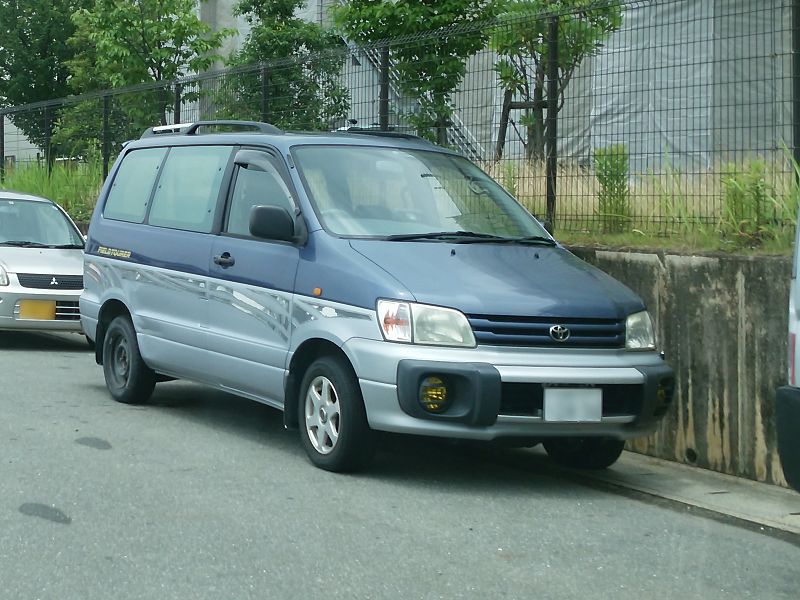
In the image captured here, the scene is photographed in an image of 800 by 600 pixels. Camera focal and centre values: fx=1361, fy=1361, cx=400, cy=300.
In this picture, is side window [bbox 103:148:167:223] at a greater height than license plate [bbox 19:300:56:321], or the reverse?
side window [bbox 103:148:167:223]

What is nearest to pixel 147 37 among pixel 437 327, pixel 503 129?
pixel 503 129

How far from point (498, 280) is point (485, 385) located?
0.66 m

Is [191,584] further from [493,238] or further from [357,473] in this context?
[493,238]

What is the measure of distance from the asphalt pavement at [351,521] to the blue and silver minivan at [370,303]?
1.15 feet

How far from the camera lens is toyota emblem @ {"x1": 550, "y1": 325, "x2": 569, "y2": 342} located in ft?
22.7

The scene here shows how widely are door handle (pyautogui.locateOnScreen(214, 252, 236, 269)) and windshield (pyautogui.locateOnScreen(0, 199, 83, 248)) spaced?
5956 millimetres

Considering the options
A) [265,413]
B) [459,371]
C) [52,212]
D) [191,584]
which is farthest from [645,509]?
[52,212]

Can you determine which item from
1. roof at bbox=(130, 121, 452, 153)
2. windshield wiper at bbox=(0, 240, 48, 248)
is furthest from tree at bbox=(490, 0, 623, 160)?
windshield wiper at bbox=(0, 240, 48, 248)

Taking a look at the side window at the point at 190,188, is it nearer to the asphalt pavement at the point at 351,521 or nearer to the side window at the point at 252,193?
the side window at the point at 252,193

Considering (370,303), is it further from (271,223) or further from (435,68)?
(435,68)

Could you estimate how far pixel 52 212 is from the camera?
1438 centimetres

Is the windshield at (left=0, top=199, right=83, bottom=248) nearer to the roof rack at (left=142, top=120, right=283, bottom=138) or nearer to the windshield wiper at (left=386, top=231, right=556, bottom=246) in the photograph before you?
the roof rack at (left=142, top=120, right=283, bottom=138)

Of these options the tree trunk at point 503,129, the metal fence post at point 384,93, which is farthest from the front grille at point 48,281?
the tree trunk at point 503,129

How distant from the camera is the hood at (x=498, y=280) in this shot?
689 cm
